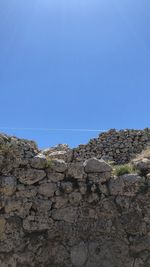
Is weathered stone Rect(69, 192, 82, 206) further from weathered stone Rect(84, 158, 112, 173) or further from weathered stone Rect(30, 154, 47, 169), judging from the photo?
weathered stone Rect(30, 154, 47, 169)

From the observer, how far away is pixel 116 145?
16.0m

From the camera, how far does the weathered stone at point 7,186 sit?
6.66 m

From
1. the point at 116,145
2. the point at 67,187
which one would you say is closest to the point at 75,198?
the point at 67,187

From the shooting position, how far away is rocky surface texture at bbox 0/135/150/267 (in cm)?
650

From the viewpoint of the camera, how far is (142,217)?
6.74 meters

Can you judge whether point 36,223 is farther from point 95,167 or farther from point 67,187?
point 95,167

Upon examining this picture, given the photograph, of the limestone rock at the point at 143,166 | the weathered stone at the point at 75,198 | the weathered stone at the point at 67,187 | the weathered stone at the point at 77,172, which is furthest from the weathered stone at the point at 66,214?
the limestone rock at the point at 143,166

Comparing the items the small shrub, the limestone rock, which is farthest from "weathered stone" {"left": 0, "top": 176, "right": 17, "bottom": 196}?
the limestone rock

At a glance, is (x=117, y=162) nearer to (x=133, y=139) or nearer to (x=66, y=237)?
(x=133, y=139)

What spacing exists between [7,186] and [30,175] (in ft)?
1.50

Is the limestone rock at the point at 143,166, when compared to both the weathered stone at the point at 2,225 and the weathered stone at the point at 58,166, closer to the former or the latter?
the weathered stone at the point at 58,166

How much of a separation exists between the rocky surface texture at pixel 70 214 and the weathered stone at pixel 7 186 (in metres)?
0.02

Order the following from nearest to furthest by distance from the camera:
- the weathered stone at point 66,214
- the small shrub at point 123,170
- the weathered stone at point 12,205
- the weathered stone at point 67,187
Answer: the weathered stone at point 12,205 < the weathered stone at point 66,214 < the weathered stone at point 67,187 < the small shrub at point 123,170

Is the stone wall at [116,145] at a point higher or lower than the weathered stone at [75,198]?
higher
